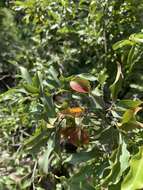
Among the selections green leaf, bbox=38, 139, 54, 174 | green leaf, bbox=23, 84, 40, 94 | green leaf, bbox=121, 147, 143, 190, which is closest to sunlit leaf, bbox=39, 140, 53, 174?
green leaf, bbox=38, 139, 54, 174

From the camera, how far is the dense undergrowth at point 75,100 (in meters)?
1.39

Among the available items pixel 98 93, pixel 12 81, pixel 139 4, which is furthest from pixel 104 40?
pixel 12 81

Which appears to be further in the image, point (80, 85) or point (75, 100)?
point (75, 100)

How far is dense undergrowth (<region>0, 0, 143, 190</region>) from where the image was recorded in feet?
4.55

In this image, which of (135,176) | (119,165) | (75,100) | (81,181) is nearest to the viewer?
(135,176)

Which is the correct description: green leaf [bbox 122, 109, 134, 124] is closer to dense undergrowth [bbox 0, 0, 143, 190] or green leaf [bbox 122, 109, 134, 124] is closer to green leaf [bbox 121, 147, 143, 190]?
dense undergrowth [bbox 0, 0, 143, 190]

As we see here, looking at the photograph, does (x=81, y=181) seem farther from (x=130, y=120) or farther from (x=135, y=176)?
(x=135, y=176)

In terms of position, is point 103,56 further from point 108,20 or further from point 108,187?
point 108,187

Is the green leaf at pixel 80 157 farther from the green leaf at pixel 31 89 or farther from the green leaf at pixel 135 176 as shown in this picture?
the green leaf at pixel 135 176

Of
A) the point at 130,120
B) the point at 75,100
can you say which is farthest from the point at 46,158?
the point at 75,100

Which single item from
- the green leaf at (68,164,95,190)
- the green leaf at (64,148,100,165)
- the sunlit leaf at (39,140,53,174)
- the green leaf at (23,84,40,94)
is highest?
the green leaf at (23,84,40,94)

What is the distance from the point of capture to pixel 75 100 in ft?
6.23

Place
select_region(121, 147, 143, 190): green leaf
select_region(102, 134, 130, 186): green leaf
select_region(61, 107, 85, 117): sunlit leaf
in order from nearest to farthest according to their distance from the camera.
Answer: select_region(121, 147, 143, 190): green leaf
select_region(102, 134, 130, 186): green leaf
select_region(61, 107, 85, 117): sunlit leaf

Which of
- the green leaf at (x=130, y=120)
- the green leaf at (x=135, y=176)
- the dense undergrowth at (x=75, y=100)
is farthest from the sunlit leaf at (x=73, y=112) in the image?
the green leaf at (x=135, y=176)
